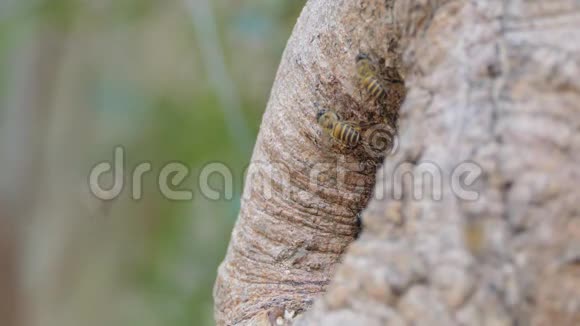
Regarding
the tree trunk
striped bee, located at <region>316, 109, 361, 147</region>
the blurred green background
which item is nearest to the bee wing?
striped bee, located at <region>316, 109, 361, 147</region>

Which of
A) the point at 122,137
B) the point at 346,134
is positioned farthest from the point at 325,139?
the point at 122,137

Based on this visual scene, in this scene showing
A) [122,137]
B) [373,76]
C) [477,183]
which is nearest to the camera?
[477,183]

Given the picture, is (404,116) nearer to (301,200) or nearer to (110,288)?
(301,200)

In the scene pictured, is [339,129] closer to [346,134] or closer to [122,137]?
[346,134]

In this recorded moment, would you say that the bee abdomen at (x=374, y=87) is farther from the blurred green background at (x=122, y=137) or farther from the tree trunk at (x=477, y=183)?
the blurred green background at (x=122, y=137)

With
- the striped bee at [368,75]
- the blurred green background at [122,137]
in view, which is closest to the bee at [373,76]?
the striped bee at [368,75]

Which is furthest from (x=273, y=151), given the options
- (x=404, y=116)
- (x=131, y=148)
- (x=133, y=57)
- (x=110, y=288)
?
(x=110, y=288)

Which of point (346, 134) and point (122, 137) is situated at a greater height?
point (122, 137)
